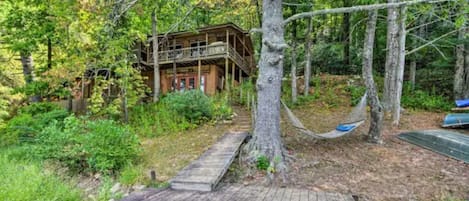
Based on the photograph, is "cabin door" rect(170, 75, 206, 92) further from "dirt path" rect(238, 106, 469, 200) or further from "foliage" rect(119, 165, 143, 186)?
"foliage" rect(119, 165, 143, 186)

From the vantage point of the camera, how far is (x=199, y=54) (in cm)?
1511

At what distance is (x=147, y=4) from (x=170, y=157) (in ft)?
13.7

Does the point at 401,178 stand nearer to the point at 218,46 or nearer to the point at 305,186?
the point at 305,186

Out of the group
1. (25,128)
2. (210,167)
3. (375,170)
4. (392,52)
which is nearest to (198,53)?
(25,128)

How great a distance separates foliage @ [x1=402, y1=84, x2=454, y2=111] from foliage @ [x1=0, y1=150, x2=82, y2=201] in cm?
1128

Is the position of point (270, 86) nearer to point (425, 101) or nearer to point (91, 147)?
point (91, 147)

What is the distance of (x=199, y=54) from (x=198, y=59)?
0.28m

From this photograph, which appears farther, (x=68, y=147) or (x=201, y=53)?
(x=201, y=53)

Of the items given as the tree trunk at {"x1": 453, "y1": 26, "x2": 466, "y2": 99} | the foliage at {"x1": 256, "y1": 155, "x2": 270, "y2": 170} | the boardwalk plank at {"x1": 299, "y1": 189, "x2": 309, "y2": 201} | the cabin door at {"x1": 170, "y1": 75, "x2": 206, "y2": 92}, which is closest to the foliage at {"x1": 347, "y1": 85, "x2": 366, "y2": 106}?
the tree trunk at {"x1": 453, "y1": 26, "x2": 466, "y2": 99}

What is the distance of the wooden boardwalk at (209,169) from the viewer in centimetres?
439

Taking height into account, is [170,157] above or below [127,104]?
below

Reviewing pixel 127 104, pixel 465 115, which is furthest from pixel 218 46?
A: pixel 465 115

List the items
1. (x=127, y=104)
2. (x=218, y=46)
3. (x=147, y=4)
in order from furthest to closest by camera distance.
A: 1. (x=218, y=46)
2. (x=127, y=104)
3. (x=147, y=4)

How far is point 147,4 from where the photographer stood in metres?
7.75
